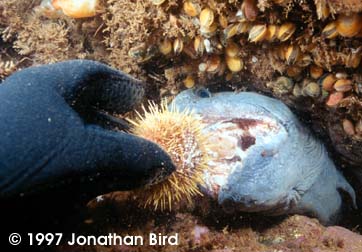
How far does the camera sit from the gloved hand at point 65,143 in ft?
5.61

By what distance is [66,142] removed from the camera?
180 centimetres

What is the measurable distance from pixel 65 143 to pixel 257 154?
1.60 meters

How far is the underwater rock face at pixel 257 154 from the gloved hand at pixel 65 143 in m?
0.80

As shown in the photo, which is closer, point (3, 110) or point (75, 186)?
point (3, 110)

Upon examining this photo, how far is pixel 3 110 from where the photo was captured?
1742 mm

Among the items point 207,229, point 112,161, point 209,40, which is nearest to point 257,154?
point 207,229

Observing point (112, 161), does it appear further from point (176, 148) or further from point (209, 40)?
point (209, 40)

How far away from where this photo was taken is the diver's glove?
5.61 feet

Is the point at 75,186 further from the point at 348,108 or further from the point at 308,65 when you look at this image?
the point at 348,108

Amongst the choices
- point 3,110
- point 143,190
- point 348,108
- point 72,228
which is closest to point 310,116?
point 348,108

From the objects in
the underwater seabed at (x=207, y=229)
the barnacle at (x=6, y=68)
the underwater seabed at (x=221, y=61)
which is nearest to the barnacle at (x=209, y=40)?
the underwater seabed at (x=221, y=61)

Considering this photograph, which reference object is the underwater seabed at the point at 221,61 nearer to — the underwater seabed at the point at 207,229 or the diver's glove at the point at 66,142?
the underwater seabed at the point at 207,229

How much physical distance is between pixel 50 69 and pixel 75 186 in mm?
699

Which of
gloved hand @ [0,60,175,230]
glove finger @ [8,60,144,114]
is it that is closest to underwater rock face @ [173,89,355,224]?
gloved hand @ [0,60,175,230]
